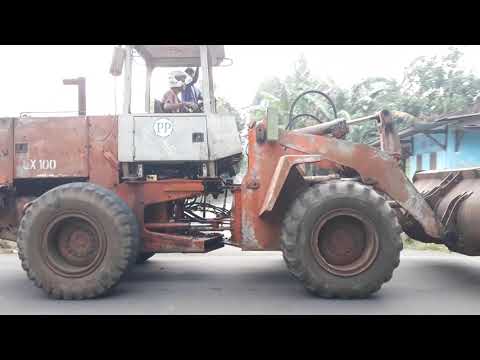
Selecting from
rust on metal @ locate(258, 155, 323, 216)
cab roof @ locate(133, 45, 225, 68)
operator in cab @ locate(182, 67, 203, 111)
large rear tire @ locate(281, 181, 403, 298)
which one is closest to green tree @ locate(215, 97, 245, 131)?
operator in cab @ locate(182, 67, 203, 111)

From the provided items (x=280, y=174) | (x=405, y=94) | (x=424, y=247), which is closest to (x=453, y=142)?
(x=405, y=94)

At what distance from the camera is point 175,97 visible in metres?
5.94

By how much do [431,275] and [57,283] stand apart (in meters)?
4.51

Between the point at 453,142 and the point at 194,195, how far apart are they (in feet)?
32.7

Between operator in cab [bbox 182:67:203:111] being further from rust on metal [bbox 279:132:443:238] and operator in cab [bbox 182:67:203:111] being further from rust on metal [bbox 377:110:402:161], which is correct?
rust on metal [bbox 377:110:402:161]

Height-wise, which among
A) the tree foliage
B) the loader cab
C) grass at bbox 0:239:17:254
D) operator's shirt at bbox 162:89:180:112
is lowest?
grass at bbox 0:239:17:254

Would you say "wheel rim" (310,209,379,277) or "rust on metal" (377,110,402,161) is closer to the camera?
"wheel rim" (310,209,379,277)

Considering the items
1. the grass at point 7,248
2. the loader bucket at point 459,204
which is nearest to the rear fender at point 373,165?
the loader bucket at point 459,204

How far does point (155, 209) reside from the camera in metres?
5.82

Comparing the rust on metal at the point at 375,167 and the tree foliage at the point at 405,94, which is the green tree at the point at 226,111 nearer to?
the rust on metal at the point at 375,167

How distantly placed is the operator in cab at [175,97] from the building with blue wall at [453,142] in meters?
7.23

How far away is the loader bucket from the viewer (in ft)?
17.5

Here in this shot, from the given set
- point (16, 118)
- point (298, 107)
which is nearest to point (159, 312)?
point (16, 118)

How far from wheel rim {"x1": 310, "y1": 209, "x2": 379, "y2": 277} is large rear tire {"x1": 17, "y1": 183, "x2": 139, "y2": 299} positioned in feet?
6.44
